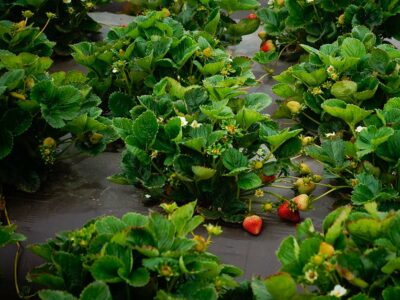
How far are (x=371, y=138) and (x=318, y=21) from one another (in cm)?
151

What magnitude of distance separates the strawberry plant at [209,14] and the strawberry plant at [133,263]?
2130 millimetres

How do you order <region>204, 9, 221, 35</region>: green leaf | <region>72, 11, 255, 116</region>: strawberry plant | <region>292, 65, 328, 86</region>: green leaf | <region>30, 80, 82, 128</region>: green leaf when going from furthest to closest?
<region>204, 9, 221, 35</region>: green leaf → <region>72, 11, 255, 116</region>: strawberry plant → <region>292, 65, 328, 86</region>: green leaf → <region>30, 80, 82, 128</region>: green leaf

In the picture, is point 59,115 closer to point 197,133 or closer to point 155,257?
point 197,133

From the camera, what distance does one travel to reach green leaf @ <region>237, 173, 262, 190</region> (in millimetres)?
2618

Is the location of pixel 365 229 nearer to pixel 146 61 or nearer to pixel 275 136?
pixel 275 136

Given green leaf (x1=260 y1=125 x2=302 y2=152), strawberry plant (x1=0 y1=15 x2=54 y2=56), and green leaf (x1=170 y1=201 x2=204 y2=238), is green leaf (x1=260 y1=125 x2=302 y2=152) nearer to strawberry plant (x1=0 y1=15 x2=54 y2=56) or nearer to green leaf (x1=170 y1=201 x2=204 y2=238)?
green leaf (x1=170 y1=201 x2=204 y2=238)

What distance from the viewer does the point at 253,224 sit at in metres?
2.65

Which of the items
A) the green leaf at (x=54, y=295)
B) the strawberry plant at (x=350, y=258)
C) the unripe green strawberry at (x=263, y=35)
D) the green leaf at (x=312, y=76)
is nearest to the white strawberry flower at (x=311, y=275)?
the strawberry plant at (x=350, y=258)

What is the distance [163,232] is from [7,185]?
1.31 meters

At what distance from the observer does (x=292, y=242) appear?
6.15ft

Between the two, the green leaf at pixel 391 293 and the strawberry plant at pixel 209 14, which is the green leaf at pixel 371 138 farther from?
the strawberry plant at pixel 209 14

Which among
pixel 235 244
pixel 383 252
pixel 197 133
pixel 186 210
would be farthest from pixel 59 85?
pixel 383 252

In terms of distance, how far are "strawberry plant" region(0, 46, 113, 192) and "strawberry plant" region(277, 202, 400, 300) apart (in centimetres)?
124

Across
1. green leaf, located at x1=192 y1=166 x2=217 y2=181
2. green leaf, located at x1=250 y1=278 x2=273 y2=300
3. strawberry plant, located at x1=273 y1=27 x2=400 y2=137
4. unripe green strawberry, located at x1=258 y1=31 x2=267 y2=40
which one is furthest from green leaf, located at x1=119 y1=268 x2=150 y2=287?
unripe green strawberry, located at x1=258 y1=31 x2=267 y2=40
